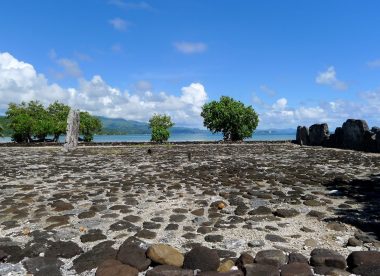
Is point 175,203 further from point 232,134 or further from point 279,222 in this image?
point 232,134

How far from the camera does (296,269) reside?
157 inches

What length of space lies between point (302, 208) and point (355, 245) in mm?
2007

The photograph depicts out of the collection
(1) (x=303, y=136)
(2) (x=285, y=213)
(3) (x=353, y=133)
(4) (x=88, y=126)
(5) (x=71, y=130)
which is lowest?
(2) (x=285, y=213)

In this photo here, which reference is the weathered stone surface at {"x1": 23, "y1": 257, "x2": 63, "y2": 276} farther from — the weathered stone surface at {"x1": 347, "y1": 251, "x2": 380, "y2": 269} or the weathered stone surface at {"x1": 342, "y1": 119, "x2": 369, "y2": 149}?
the weathered stone surface at {"x1": 342, "y1": 119, "x2": 369, "y2": 149}

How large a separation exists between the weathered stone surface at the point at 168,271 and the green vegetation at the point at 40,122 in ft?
133

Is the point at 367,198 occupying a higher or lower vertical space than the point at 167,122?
lower

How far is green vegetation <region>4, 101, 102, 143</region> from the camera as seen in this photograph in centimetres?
4138

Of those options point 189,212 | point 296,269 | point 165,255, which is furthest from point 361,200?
point 165,255

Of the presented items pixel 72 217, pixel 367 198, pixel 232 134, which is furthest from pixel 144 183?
pixel 232 134

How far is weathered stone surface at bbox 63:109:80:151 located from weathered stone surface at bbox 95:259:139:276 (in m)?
20.7

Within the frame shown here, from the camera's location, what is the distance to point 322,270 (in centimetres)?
402

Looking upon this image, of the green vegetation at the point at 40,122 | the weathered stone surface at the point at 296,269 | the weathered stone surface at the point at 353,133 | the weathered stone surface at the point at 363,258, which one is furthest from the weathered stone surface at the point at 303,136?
the weathered stone surface at the point at 296,269

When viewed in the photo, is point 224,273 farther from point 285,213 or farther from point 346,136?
point 346,136

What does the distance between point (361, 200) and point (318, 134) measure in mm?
24648
